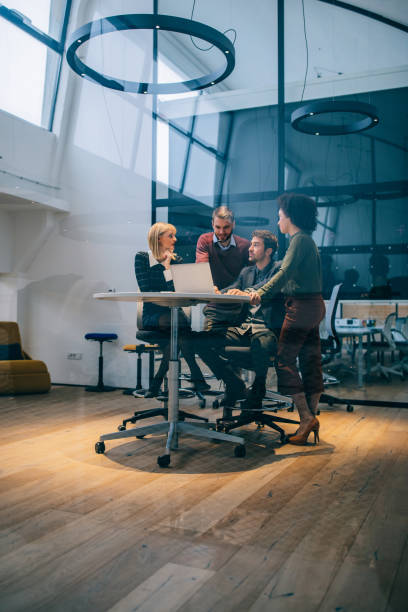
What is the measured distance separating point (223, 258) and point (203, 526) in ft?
7.94

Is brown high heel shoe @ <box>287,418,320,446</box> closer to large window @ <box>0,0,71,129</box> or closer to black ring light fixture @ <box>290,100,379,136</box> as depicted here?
black ring light fixture @ <box>290,100,379,136</box>

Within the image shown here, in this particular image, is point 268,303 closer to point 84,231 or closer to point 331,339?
point 331,339

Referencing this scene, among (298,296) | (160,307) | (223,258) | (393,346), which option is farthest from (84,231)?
(393,346)

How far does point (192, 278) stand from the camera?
276 centimetres

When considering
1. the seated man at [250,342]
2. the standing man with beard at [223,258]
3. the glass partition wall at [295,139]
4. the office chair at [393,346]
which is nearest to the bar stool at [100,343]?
the glass partition wall at [295,139]

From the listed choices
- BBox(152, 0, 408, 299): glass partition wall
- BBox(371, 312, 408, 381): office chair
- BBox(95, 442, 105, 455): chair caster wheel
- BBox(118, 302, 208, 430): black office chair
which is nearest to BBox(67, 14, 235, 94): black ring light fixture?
BBox(152, 0, 408, 299): glass partition wall

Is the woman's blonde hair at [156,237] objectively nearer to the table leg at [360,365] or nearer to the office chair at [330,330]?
the office chair at [330,330]

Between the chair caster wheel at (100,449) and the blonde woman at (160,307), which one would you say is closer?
the chair caster wheel at (100,449)

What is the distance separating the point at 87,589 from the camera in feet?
4.41

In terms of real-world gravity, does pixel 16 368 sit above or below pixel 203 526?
above

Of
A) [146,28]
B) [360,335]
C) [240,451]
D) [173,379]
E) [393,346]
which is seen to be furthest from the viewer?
[360,335]

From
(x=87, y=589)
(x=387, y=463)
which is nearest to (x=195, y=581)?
(x=87, y=589)

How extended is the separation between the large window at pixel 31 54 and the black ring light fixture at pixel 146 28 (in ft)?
2.88

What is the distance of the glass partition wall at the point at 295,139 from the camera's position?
4.32 m
